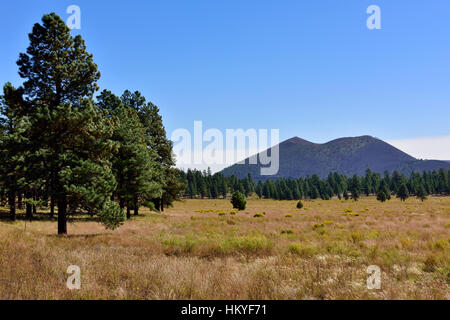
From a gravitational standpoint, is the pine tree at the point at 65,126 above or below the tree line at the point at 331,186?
above

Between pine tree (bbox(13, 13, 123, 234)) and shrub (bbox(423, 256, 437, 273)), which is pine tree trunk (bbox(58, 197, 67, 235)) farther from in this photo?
shrub (bbox(423, 256, 437, 273))

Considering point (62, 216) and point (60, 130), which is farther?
point (62, 216)

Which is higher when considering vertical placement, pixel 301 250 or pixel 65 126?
pixel 65 126

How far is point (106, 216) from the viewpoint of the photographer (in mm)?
14344

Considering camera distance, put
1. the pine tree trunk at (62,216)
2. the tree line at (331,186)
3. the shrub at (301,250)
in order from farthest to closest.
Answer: the tree line at (331,186) → the pine tree trunk at (62,216) → the shrub at (301,250)

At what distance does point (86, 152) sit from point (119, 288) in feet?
38.5

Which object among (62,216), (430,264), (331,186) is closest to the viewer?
(430,264)

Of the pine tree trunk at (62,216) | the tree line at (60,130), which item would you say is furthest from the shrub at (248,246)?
the pine tree trunk at (62,216)

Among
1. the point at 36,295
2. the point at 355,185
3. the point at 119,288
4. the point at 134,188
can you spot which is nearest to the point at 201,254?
the point at 119,288

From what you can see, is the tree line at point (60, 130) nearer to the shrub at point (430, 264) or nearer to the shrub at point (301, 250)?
the shrub at point (301, 250)

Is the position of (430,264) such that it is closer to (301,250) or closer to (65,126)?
(301,250)

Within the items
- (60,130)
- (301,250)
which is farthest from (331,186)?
(60,130)

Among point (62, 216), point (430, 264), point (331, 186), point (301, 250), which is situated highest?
point (62, 216)

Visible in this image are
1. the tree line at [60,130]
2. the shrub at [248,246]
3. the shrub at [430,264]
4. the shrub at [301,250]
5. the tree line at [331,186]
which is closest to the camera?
the shrub at [430,264]
